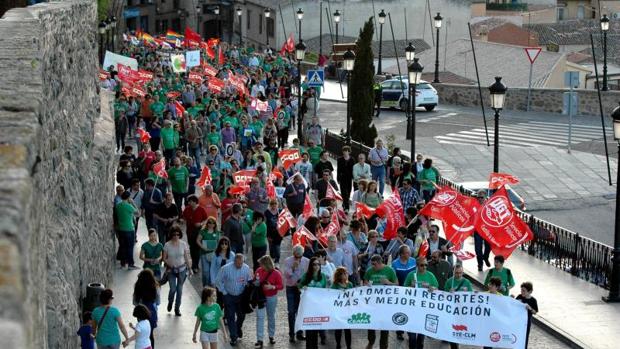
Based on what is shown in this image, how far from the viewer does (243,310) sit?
14766 mm

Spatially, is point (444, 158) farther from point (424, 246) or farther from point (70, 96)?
point (70, 96)

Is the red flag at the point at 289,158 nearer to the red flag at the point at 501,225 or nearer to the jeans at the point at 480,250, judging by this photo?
the jeans at the point at 480,250

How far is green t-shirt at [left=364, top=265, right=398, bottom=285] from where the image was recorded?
14.1m

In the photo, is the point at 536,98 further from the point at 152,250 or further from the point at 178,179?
the point at 152,250

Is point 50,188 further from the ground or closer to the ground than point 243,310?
further from the ground

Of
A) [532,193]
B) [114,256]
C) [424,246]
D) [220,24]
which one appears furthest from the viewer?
[220,24]

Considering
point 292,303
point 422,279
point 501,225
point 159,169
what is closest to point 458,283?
point 422,279

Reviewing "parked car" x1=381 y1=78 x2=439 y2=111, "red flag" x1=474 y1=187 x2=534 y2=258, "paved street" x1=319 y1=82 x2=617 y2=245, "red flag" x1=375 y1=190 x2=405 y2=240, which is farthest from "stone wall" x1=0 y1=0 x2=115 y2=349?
"parked car" x1=381 y1=78 x2=439 y2=111

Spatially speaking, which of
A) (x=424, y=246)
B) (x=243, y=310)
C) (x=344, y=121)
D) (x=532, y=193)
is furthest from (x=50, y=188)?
(x=344, y=121)

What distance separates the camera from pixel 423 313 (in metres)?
13.9

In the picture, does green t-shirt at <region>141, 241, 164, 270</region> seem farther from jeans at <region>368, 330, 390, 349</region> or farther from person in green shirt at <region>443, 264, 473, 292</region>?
person in green shirt at <region>443, 264, 473, 292</region>

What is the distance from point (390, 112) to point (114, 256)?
27198 millimetres

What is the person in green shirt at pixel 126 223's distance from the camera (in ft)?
58.0

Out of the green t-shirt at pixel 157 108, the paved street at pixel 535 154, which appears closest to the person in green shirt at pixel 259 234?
the paved street at pixel 535 154
